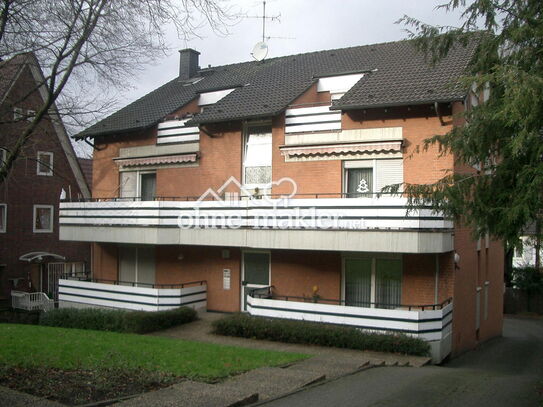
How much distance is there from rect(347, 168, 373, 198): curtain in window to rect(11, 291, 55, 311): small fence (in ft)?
54.3

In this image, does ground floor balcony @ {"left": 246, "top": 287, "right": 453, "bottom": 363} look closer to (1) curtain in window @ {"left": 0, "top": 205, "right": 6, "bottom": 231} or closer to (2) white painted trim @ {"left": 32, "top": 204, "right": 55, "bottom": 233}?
(1) curtain in window @ {"left": 0, "top": 205, "right": 6, "bottom": 231}

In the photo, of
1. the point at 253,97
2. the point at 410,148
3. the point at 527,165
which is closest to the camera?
the point at 527,165

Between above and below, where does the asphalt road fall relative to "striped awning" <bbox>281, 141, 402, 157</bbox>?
below

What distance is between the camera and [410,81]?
16.9m

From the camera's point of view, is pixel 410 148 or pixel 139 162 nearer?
pixel 410 148

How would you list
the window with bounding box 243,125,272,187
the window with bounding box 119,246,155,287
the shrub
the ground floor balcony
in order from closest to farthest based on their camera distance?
the ground floor balcony < the window with bounding box 243,125,272,187 < the window with bounding box 119,246,155,287 < the shrub

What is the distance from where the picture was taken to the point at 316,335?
14.9m

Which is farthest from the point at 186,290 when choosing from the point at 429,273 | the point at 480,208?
the point at 480,208

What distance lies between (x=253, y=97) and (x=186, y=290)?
6775 millimetres

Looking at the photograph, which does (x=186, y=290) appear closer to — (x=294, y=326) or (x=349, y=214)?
(x=294, y=326)

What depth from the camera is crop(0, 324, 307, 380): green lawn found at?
10.8 m

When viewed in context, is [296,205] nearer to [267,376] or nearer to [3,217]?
[267,376]

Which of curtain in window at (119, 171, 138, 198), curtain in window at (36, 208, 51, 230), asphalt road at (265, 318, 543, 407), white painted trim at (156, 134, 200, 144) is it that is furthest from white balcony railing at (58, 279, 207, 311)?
curtain in window at (36, 208, 51, 230)

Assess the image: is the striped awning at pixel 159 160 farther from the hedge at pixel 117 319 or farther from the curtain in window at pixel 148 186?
the hedge at pixel 117 319
